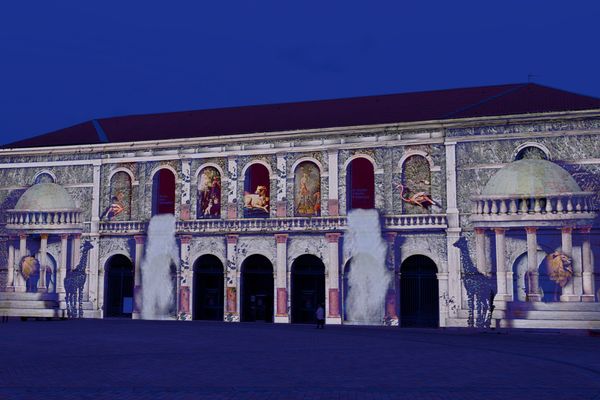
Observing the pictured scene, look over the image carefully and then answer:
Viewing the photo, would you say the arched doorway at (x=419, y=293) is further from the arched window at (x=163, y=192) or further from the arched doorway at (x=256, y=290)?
the arched window at (x=163, y=192)

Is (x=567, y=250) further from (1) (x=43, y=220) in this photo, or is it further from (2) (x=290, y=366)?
(1) (x=43, y=220)

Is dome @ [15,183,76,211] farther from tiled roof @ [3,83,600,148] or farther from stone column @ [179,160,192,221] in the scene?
stone column @ [179,160,192,221]

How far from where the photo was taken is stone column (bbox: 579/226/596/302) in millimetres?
33188

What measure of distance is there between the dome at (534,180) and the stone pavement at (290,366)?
7.21m

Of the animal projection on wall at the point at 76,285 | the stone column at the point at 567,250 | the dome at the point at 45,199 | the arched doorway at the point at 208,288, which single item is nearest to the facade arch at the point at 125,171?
the dome at the point at 45,199

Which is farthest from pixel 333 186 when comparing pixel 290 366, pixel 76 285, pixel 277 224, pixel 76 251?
pixel 290 366

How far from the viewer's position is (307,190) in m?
39.9

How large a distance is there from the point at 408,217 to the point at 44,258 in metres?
20.5

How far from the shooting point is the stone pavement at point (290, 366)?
13.7 m

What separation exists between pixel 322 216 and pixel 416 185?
5063mm

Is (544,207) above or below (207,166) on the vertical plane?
below

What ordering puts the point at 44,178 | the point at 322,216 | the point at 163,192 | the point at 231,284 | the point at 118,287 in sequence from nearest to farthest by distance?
1. the point at 322,216
2. the point at 231,284
3. the point at 163,192
4. the point at 118,287
5. the point at 44,178

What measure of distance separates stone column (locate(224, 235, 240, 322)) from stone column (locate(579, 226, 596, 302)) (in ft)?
56.5

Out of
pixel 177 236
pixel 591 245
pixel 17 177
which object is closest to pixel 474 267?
pixel 591 245
